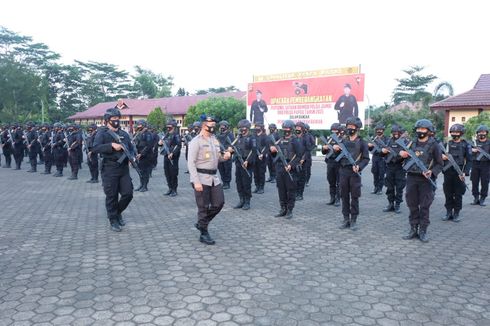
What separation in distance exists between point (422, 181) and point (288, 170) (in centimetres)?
239

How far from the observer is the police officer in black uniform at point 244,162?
866 cm

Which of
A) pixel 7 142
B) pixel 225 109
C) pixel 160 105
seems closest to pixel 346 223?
pixel 7 142

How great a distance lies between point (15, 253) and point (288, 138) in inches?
202

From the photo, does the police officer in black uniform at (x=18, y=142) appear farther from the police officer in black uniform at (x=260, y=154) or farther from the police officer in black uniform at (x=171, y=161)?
the police officer in black uniform at (x=260, y=154)

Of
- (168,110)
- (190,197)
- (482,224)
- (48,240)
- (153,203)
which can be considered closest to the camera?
(48,240)

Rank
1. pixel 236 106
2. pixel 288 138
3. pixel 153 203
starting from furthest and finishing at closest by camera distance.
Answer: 1. pixel 236 106
2. pixel 153 203
3. pixel 288 138

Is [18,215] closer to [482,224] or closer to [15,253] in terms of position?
[15,253]

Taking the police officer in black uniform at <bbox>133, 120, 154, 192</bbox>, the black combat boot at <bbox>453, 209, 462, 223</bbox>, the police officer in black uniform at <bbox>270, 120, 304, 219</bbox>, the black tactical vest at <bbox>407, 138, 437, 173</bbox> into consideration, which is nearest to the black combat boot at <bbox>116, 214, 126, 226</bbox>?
the police officer in black uniform at <bbox>270, 120, 304, 219</bbox>

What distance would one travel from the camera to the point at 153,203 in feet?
30.1

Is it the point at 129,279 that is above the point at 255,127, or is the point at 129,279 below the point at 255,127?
below

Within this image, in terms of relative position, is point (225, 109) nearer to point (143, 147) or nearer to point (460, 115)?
point (460, 115)

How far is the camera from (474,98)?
23.4m

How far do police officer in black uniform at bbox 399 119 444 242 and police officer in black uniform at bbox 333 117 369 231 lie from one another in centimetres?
76

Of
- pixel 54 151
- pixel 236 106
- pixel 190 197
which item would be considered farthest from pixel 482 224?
pixel 236 106
